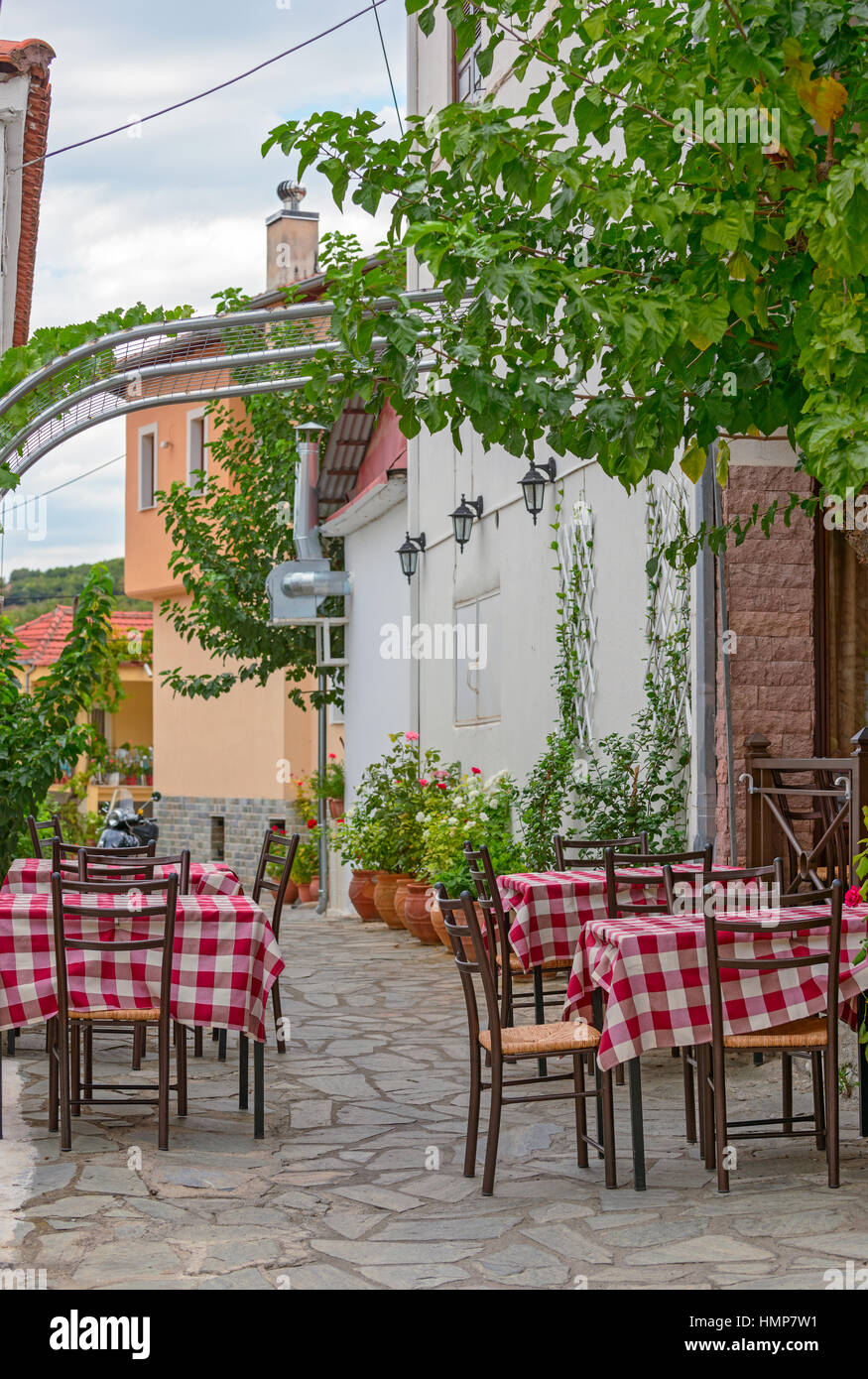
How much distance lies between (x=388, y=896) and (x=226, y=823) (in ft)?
35.9

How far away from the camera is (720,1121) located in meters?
4.84

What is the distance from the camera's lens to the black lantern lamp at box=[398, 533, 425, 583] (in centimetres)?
1452

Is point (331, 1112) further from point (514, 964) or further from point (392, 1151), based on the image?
point (514, 964)

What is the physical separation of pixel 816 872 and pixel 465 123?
159 inches

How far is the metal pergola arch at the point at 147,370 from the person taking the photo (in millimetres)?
8578

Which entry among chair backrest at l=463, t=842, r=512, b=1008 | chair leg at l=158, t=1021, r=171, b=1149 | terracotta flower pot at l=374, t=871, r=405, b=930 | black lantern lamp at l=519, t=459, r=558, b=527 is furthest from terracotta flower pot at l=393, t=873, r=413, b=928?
chair leg at l=158, t=1021, r=171, b=1149

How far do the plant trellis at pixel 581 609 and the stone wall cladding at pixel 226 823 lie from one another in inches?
478

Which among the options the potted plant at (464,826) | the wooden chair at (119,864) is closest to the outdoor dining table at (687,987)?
the wooden chair at (119,864)

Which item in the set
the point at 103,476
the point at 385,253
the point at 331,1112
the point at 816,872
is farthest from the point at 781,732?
→ the point at 103,476

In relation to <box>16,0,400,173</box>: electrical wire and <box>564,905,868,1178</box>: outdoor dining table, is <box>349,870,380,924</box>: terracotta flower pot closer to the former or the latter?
<box>16,0,400,173</box>: electrical wire

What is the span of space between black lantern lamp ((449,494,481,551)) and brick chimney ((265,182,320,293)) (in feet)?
46.7

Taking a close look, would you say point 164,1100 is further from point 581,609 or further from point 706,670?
point 581,609

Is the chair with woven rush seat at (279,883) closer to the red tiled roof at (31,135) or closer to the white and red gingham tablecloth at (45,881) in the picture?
the white and red gingham tablecloth at (45,881)

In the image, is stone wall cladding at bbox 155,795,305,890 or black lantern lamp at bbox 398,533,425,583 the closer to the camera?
black lantern lamp at bbox 398,533,425,583
